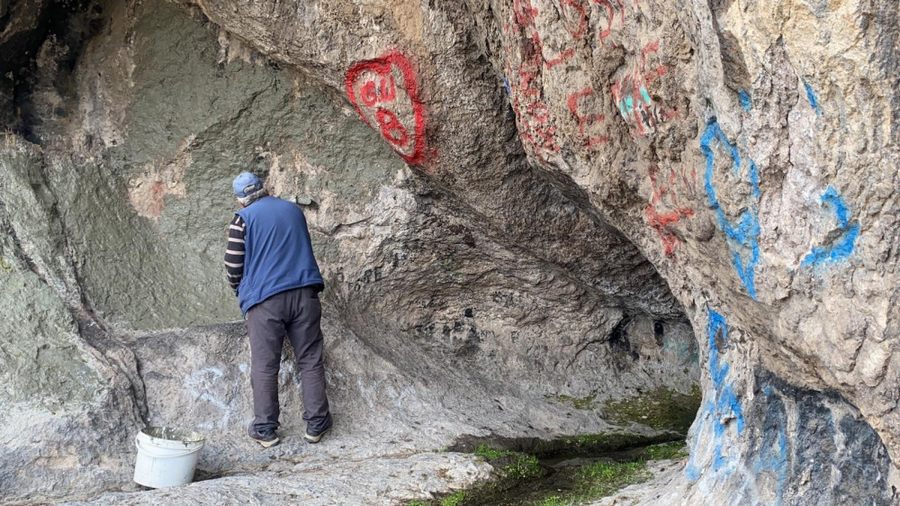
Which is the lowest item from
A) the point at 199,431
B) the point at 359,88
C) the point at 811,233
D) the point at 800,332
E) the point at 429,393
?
the point at 199,431

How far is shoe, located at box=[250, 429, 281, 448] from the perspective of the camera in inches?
187

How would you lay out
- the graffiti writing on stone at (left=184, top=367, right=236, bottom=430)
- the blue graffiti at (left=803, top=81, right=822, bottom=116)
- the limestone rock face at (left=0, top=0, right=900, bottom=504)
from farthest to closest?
the graffiti writing on stone at (left=184, top=367, right=236, bottom=430) → the limestone rock face at (left=0, top=0, right=900, bottom=504) → the blue graffiti at (left=803, top=81, right=822, bottom=116)

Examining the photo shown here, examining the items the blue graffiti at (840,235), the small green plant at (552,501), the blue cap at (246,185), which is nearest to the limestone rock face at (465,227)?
the blue graffiti at (840,235)

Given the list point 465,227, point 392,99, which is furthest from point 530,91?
point 465,227

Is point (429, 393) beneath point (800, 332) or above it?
beneath

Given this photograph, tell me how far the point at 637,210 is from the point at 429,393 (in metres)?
1.96

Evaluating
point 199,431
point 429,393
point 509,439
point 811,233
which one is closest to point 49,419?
point 199,431

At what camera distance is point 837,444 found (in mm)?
2977

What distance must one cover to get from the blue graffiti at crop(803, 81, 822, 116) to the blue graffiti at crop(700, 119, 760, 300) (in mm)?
264

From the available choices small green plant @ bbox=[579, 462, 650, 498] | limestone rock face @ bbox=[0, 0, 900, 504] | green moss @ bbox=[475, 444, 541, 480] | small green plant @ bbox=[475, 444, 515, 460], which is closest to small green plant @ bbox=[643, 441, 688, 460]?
small green plant @ bbox=[579, 462, 650, 498]

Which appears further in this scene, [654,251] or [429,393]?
[429,393]

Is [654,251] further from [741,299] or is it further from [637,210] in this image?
[741,299]

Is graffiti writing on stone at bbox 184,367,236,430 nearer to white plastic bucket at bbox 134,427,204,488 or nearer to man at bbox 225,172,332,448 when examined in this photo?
man at bbox 225,172,332,448

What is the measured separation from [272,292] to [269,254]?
7.8 inches
